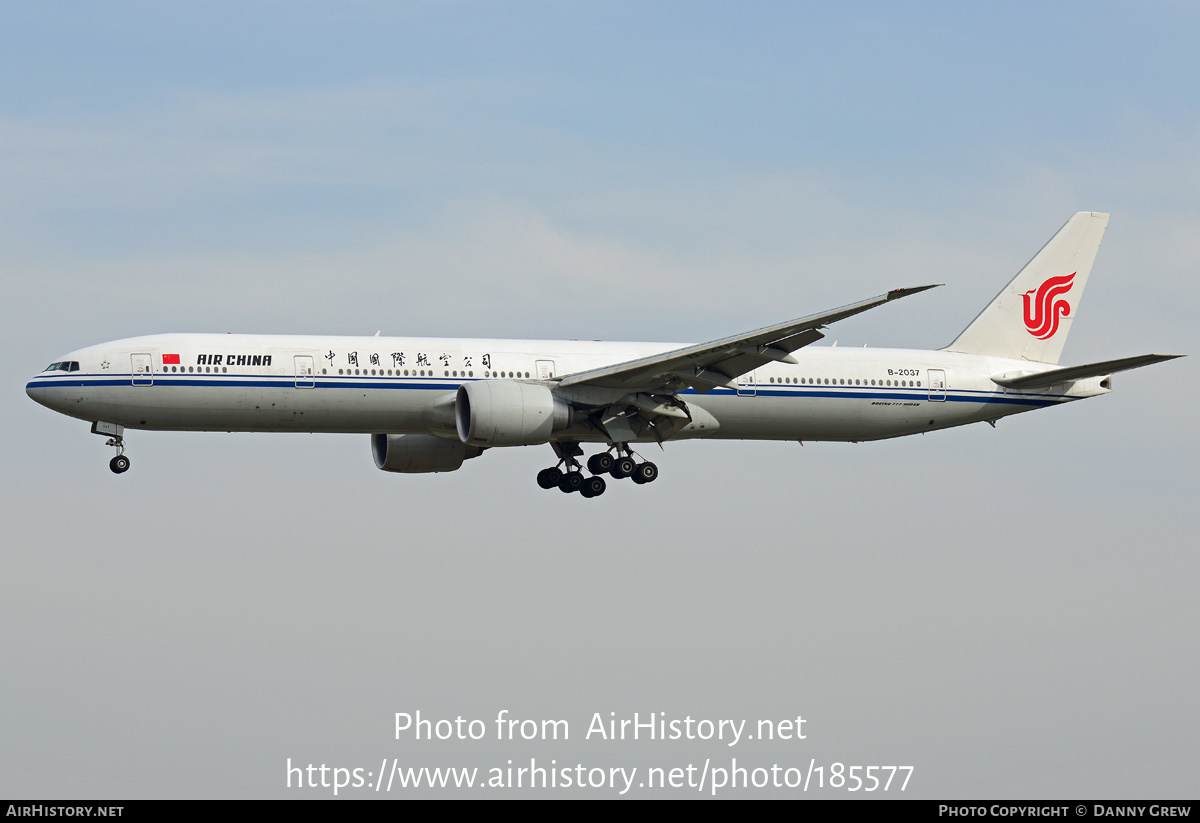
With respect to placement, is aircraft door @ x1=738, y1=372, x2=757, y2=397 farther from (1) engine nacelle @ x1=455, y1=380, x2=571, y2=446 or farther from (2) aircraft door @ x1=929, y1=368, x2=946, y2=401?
(2) aircraft door @ x1=929, y1=368, x2=946, y2=401

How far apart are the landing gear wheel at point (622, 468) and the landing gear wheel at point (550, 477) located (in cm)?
195

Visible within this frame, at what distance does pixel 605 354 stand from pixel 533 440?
4491mm

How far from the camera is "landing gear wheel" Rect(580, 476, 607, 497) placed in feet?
152

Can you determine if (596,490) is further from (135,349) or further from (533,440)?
(135,349)

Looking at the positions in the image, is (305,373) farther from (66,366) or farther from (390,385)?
(66,366)

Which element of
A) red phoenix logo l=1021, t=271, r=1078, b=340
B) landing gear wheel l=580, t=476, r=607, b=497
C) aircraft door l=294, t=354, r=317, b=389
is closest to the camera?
aircraft door l=294, t=354, r=317, b=389

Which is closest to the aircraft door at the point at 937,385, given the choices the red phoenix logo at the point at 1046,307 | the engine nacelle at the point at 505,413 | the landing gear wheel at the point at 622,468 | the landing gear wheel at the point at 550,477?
the red phoenix logo at the point at 1046,307

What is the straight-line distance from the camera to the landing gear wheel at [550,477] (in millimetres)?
46969

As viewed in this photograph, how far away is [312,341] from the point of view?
42.9 meters

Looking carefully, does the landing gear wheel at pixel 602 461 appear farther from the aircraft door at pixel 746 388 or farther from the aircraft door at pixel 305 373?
the aircraft door at pixel 305 373

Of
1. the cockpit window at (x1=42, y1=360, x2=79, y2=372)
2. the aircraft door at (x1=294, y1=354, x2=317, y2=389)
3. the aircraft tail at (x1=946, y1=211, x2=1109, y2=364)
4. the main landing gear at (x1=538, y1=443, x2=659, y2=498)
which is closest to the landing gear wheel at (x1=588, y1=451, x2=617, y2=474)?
the main landing gear at (x1=538, y1=443, x2=659, y2=498)

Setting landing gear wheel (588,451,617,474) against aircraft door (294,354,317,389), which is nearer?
aircraft door (294,354,317,389)

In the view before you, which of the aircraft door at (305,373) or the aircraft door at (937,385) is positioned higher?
the aircraft door at (937,385)

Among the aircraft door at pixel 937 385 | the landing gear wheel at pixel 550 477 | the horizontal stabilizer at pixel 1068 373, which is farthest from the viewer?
the aircraft door at pixel 937 385
